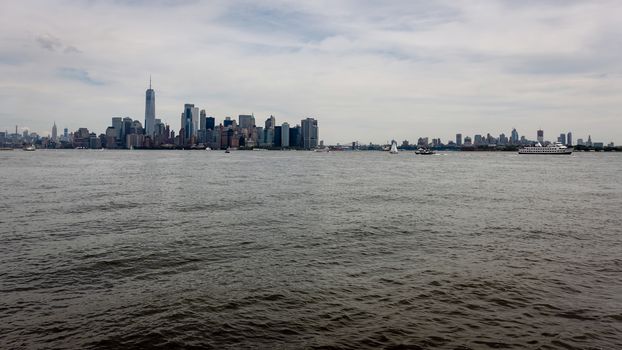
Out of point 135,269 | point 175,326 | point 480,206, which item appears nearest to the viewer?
point 175,326

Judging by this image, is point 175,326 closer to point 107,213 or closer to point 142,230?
point 142,230

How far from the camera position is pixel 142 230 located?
35.8 m

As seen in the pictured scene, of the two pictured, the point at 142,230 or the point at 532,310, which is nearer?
the point at 532,310

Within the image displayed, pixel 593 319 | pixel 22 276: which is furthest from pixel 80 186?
pixel 593 319

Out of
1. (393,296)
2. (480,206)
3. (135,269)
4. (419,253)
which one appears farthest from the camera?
(480,206)

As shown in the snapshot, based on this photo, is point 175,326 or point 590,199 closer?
point 175,326

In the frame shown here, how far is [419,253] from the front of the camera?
94.2 feet

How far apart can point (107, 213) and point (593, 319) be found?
42.2m

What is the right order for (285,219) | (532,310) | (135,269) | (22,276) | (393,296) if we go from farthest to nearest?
(285,219) → (135,269) → (22,276) → (393,296) → (532,310)

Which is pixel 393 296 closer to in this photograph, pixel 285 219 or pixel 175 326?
pixel 175 326

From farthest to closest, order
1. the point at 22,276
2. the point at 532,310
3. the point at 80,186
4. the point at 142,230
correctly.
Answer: the point at 80,186
the point at 142,230
the point at 22,276
the point at 532,310

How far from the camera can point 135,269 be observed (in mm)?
24750

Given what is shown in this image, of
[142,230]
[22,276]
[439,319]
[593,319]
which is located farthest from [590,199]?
[22,276]

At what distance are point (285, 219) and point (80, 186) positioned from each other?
159 ft
